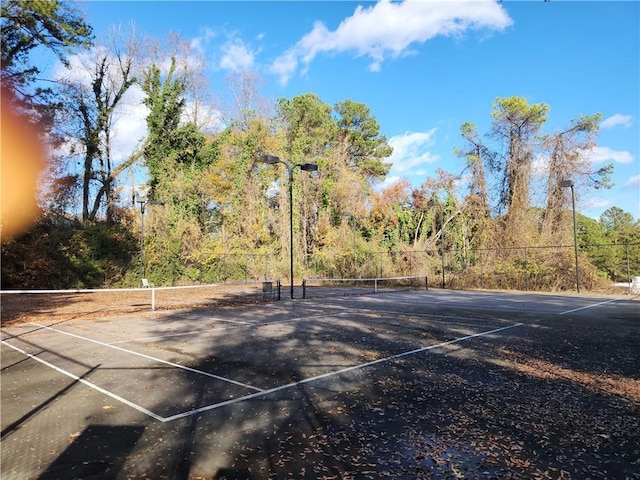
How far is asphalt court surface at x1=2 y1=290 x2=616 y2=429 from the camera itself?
16.1ft

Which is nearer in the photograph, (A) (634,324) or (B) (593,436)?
(B) (593,436)

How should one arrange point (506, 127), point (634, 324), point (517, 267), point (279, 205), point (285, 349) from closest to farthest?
point (285, 349)
point (634, 324)
point (517, 267)
point (506, 127)
point (279, 205)

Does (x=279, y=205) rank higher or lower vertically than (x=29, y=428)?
higher

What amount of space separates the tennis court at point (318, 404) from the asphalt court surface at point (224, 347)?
0.04 m

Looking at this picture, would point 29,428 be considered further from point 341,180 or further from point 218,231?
point 341,180

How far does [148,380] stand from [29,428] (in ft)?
5.14

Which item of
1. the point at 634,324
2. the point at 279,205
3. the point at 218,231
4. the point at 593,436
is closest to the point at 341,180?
the point at 279,205

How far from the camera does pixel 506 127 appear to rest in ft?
105

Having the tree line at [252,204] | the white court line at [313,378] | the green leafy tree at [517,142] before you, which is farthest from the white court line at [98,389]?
the green leafy tree at [517,142]

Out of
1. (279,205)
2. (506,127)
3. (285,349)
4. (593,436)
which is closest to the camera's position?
(593,436)

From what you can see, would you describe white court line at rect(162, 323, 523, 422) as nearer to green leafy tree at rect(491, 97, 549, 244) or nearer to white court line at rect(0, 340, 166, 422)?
white court line at rect(0, 340, 166, 422)

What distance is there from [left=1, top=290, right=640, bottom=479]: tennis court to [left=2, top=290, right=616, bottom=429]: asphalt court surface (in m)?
0.04

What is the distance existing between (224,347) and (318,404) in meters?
3.45

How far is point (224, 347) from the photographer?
24.1 ft
